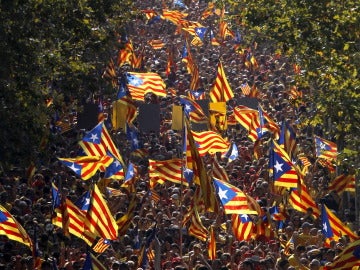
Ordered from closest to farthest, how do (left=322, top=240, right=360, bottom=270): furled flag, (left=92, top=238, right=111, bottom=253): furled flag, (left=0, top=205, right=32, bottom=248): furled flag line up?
(left=322, top=240, right=360, bottom=270): furled flag
(left=0, top=205, right=32, bottom=248): furled flag
(left=92, top=238, right=111, bottom=253): furled flag

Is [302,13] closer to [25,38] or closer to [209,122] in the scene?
[209,122]

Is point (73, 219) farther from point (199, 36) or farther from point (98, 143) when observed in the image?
point (199, 36)

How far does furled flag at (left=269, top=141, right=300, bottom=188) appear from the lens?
26828 millimetres

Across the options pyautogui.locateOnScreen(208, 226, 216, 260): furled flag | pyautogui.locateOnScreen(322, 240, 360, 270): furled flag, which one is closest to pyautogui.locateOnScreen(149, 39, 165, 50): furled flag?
pyautogui.locateOnScreen(208, 226, 216, 260): furled flag

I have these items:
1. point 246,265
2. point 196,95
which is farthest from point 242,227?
point 196,95

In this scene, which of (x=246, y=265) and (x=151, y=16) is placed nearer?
(x=246, y=265)

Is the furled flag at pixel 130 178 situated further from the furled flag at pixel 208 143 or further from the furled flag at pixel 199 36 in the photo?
the furled flag at pixel 199 36

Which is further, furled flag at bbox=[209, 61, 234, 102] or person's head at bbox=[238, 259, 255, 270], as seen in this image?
furled flag at bbox=[209, 61, 234, 102]

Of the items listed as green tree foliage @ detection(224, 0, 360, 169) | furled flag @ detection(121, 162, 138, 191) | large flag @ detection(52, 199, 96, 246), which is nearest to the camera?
large flag @ detection(52, 199, 96, 246)

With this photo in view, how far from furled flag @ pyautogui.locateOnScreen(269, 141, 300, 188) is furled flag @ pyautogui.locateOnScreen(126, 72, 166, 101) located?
9778mm

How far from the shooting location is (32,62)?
87.3 feet

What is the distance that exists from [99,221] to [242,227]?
124 inches

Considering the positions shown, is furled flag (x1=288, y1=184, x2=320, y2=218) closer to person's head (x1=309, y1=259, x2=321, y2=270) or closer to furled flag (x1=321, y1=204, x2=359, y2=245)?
furled flag (x1=321, y1=204, x2=359, y2=245)

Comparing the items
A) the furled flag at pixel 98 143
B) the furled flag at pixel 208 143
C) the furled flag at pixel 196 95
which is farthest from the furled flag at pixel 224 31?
the furled flag at pixel 98 143
